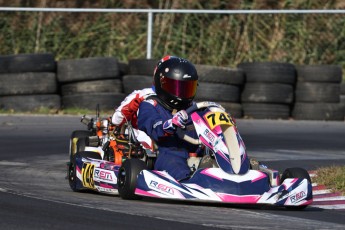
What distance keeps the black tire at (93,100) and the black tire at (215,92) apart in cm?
112

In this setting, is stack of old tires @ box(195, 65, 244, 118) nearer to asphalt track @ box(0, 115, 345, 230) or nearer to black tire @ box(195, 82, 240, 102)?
black tire @ box(195, 82, 240, 102)

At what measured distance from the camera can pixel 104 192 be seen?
826cm

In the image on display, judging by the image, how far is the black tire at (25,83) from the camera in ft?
50.5

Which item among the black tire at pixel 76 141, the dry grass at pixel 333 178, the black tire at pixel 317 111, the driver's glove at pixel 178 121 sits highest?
the driver's glove at pixel 178 121

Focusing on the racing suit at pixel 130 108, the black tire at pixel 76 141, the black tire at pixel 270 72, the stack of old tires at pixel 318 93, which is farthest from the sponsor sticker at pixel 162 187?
the stack of old tires at pixel 318 93

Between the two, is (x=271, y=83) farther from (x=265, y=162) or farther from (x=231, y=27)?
(x=265, y=162)

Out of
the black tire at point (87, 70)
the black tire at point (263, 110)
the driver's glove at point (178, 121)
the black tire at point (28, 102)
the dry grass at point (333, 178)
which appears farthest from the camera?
the black tire at point (263, 110)

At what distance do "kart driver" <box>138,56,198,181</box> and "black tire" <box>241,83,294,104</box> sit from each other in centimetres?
729

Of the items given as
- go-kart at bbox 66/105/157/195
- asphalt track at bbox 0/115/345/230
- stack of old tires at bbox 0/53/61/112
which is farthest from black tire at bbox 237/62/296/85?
go-kart at bbox 66/105/157/195

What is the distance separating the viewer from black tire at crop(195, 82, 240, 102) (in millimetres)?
15531

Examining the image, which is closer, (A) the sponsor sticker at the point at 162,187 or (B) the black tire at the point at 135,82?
(A) the sponsor sticker at the point at 162,187

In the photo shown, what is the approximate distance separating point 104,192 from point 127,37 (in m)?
10.3

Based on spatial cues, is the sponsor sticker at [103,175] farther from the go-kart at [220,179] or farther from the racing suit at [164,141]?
the racing suit at [164,141]

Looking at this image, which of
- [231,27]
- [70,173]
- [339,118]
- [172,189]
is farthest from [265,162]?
[231,27]
